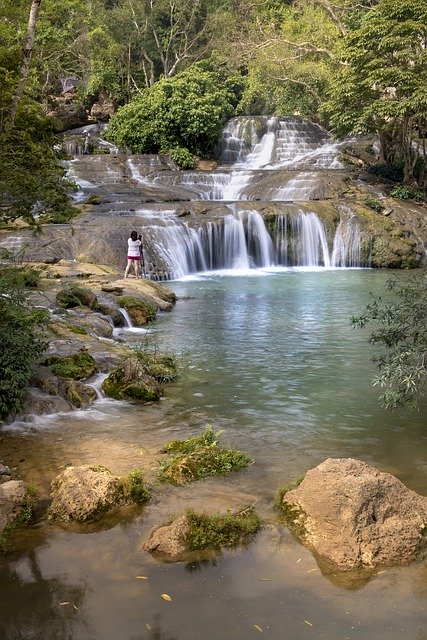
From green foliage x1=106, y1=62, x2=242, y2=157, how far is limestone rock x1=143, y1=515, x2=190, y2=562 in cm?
2945

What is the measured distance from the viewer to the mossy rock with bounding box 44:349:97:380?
8484mm

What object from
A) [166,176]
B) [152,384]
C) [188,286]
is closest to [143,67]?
[166,176]

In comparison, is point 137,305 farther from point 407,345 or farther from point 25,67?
point 407,345

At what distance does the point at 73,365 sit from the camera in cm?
867

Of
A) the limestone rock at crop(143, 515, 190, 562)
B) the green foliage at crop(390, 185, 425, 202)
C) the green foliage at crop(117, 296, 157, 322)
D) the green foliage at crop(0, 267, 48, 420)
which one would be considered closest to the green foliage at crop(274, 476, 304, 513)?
the limestone rock at crop(143, 515, 190, 562)

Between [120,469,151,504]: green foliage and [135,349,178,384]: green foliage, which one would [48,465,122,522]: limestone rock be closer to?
[120,469,151,504]: green foliage

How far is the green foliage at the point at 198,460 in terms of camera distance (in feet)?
18.6

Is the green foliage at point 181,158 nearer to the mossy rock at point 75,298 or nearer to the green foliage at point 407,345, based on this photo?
the mossy rock at point 75,298

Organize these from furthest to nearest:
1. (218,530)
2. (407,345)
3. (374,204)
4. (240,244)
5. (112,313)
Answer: (374,204) → (240,244) → (112,313) → (407,345) → (218,530)

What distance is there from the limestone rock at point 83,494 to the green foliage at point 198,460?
0.64m

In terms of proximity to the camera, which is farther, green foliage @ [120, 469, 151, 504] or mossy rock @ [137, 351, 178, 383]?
mossy rock @ [137, 351, 178, 383]

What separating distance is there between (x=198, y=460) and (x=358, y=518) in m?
1.83

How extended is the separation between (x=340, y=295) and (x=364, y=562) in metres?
12.8

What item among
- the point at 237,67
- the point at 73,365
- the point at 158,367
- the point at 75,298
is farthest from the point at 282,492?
the point at 237,67
